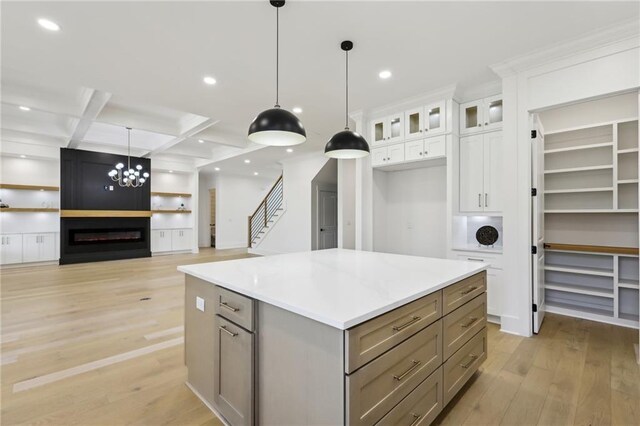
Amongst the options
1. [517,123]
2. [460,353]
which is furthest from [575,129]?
[460,353]

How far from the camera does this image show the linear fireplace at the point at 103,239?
784 cm

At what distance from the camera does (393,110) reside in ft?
14.5

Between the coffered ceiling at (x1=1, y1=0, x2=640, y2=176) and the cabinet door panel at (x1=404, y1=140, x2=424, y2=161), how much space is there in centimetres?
66

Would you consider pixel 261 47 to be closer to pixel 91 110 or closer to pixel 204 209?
pixel 91 110

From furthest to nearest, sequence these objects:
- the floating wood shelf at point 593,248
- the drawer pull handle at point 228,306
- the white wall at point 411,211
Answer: the white wall at point 411,211 < the floating wood shelf at point 593,248 < the drawer pull handle at point 228,306

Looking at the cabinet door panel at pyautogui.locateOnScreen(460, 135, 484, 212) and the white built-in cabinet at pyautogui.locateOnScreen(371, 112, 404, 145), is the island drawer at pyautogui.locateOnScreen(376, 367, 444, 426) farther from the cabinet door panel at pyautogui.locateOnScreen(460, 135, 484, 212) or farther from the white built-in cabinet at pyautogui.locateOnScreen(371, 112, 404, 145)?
the white built-in cabinet at pyautogui.locateOnScreen(371, 112, 404, 145)

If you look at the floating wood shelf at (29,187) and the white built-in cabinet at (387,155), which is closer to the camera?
the white built-in cabinet at (387,155)

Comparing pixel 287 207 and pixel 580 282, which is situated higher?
pixel 287 207

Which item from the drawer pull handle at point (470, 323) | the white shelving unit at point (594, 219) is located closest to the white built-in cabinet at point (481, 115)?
the white shelving unit at point (594, 219)

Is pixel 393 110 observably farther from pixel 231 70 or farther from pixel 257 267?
pixel 257 267

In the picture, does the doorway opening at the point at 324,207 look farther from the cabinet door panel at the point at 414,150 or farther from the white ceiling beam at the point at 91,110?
the white ceiling beam at the point at 91,110

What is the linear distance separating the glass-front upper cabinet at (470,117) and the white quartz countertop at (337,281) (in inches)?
90.2

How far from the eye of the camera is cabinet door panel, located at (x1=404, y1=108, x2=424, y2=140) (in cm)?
417

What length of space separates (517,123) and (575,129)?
3.78 feet
